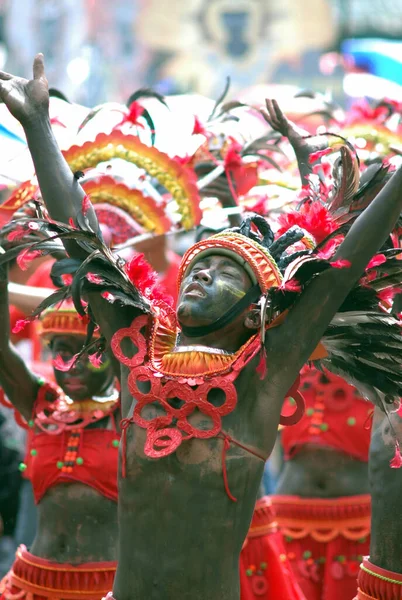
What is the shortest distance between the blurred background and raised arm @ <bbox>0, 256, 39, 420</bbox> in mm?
23866

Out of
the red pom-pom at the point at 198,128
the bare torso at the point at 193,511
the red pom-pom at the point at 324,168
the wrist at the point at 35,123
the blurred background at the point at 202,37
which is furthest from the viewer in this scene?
the blurred background at the point at 202,37

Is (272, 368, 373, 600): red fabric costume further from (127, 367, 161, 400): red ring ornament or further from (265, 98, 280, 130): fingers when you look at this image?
(127, 367, 161, 400): red ring ornament

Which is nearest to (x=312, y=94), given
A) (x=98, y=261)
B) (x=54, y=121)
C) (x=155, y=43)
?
(x=54, y=121)

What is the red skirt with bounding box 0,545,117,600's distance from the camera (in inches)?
194

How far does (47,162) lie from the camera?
13.2 ft

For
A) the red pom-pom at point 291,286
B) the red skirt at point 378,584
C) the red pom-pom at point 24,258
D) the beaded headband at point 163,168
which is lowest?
the red skirt at point 378,584

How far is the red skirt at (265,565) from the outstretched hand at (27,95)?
223cm

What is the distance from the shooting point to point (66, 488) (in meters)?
5.08

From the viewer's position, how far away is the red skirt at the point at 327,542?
5.94m

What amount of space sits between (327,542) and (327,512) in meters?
0.15

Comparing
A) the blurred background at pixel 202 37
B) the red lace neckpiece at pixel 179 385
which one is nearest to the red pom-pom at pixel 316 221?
the red lace neckpiece at pixel 179 385

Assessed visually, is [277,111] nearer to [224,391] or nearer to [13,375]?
[224,391]

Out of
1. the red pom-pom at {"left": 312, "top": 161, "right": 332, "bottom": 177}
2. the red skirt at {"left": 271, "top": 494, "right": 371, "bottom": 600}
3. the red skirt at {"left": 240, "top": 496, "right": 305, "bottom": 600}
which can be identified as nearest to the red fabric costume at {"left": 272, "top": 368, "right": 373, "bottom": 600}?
the red skirt at {"left": 271, "top": 494, "right": 371, "bottom": 600}

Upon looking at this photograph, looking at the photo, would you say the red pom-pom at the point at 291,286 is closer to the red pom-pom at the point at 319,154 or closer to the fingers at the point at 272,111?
the red pom-pom at the point at 319,154
